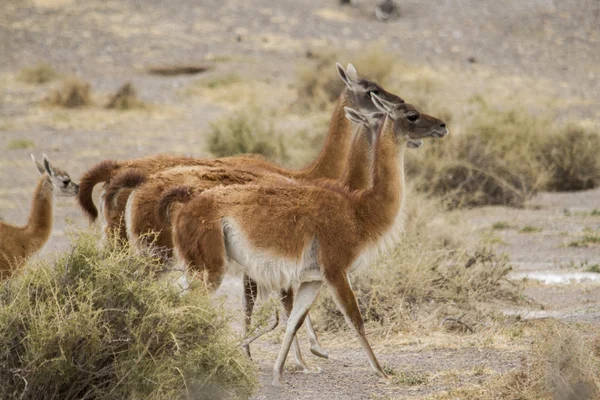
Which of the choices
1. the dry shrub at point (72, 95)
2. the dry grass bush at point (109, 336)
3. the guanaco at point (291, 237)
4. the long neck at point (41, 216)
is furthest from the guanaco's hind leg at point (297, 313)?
the dry shrub at point (72, 95)

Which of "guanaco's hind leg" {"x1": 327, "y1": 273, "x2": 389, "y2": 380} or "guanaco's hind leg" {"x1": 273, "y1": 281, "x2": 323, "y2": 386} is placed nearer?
"guanaco's hind leg" {"x1": 327, "y1": 273, "x2": 389, "y2": 380}

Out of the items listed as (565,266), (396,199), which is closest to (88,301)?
(396,199)

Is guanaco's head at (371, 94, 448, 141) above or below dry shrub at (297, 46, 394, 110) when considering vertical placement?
above

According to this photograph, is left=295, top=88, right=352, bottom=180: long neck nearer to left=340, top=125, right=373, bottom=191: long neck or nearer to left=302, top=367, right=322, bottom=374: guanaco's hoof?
left=340, top=125, right=373, bottom=191: long neck

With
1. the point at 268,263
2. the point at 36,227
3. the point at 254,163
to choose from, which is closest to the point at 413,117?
the point at 268,263

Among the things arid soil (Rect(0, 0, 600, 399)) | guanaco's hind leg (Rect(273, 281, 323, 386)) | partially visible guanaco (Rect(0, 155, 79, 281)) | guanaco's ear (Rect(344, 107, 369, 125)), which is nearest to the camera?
guanaco's hind leg (Rect(273, 281, 323, 386))

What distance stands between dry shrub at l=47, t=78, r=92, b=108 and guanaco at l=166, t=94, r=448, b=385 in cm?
1757

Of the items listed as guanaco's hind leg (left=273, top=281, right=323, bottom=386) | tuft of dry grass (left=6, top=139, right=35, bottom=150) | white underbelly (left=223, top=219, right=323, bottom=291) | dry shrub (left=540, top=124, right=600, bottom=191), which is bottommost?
Result: tuft of dry grass (left=6, top=139, right=35, bottom=150)

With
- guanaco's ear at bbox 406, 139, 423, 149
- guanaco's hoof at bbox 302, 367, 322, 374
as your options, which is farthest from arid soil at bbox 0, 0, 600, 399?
guanaco's ear at bbox 406, 139, 423, 149

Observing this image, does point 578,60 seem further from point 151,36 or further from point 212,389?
point 212,389

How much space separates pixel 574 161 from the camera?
15.4 metres

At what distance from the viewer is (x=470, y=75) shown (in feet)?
85.5

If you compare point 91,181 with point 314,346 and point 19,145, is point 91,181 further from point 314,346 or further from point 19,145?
point 19,145

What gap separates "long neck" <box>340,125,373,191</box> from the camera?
7414 millimetres
